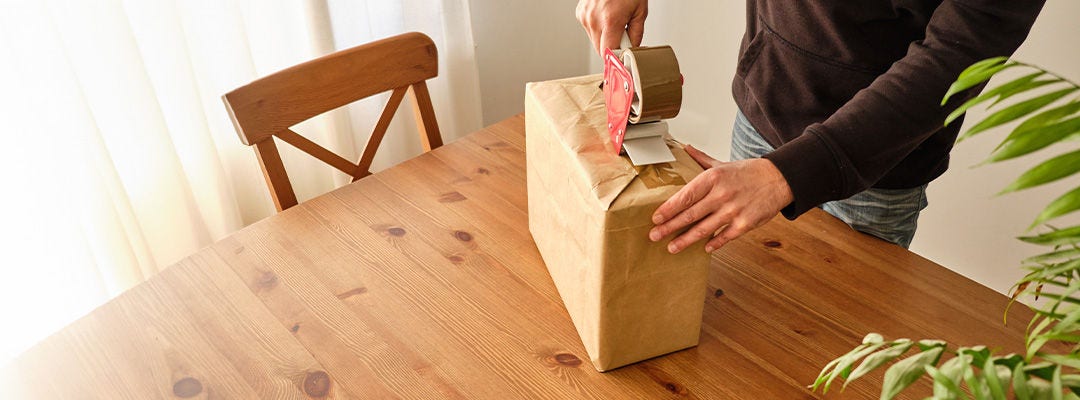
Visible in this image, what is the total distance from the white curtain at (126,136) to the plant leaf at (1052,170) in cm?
154

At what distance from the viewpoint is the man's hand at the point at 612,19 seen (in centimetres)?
110

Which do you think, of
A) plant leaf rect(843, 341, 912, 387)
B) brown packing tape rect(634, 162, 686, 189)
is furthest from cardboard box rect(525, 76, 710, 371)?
plant leaf rect(843, 341, 912, 387)

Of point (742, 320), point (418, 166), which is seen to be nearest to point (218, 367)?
point (418, 166)

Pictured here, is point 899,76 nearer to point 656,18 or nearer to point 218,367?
point 218,367

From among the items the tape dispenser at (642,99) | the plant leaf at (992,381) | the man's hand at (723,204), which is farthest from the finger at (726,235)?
the plant leaf at (992,381)

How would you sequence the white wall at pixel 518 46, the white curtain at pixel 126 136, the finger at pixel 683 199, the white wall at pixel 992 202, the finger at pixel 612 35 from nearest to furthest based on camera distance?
the finger at pixel 683 199
the finger at pixel 612 35
the white curtain at pixel 126 136
the white wall at pixel 992 202
the white wall at pixel 518 46

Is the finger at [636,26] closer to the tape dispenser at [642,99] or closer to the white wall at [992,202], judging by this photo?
the tape dispenser at [642,99]

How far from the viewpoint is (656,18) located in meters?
2.33

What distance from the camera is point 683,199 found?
2.56ft

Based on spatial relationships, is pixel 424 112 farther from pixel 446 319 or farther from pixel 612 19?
pixel 446 319

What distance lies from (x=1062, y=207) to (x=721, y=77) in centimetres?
195

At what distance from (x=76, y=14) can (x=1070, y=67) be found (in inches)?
79.1

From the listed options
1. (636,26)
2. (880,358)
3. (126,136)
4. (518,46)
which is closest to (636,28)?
(636,26)

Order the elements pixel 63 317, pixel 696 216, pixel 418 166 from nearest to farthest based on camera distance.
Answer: pixel 696 216
pixel 418 166
pixel 63 317
